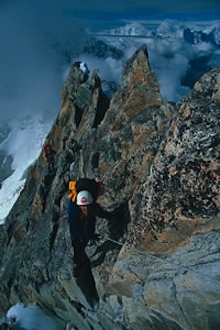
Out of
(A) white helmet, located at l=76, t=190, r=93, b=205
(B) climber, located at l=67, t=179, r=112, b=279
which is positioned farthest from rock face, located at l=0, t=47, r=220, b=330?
(A) white helmet, located at l=76, t=190, r=93, b=205

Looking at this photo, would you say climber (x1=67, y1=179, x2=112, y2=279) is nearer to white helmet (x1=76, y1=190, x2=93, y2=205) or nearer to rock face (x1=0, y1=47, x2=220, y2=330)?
white helmet (x1=76, y1=190, x2=93, y2=205)

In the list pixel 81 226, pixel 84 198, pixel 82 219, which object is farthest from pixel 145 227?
pixel 81 226

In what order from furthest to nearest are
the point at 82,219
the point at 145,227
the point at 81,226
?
the point at 81,226 → the point at 82,219 → the point at 145,227

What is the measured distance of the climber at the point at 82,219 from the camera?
41.4ft

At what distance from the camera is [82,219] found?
13.6 metres

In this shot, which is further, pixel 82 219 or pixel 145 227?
pixel 82 219

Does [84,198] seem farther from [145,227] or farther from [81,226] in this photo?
[145,227]

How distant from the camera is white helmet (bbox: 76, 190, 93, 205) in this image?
12.5 meters

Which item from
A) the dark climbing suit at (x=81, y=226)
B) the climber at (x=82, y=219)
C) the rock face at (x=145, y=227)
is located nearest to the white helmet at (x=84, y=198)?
the climber at (x=82, y=219)

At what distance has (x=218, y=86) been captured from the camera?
1177 centimetres

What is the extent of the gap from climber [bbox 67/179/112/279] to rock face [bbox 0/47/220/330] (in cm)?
52

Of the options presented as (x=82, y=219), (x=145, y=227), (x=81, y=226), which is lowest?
(x=145, y=227)

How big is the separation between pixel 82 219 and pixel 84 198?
1.42 meters

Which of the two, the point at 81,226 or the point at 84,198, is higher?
the point at 84,198
